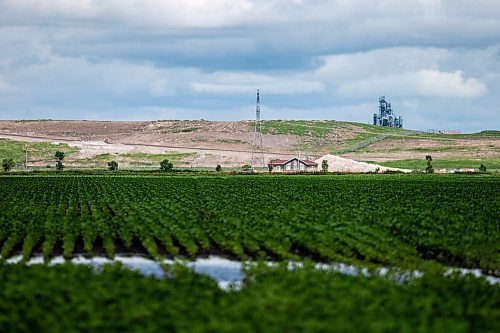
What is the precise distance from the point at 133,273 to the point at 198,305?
13.9ft

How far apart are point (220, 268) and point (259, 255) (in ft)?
7.89

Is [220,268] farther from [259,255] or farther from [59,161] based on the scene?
[59,161]

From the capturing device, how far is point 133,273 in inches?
824

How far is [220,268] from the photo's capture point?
2600 centimetres

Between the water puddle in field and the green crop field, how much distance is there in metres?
0.40

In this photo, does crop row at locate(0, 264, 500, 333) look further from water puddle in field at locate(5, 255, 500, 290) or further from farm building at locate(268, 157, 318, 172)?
farm building at locate(268, 157, 318, 172)

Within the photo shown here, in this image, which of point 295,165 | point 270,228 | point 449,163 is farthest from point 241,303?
point 449,163

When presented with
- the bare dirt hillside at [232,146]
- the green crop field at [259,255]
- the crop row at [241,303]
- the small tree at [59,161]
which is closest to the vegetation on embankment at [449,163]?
the bare dirt hillside at [232,146]

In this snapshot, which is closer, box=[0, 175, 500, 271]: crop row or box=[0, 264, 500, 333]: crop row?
box=[0, 264, 500, 333]: crop row

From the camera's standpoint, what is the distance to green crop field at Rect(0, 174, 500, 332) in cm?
1606

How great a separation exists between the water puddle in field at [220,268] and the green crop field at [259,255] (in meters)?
0.40

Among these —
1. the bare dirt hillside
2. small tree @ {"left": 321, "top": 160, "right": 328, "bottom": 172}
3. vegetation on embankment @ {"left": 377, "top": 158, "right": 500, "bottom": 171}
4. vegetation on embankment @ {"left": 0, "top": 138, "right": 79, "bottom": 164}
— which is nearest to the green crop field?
small tree @ {"left": 321, "top": 160, "right": 328, "bottom": 172}

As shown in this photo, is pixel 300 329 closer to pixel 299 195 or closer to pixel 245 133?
pixel 299 195

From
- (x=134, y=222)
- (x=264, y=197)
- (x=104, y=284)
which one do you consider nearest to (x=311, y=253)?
(x=134, y=222)
